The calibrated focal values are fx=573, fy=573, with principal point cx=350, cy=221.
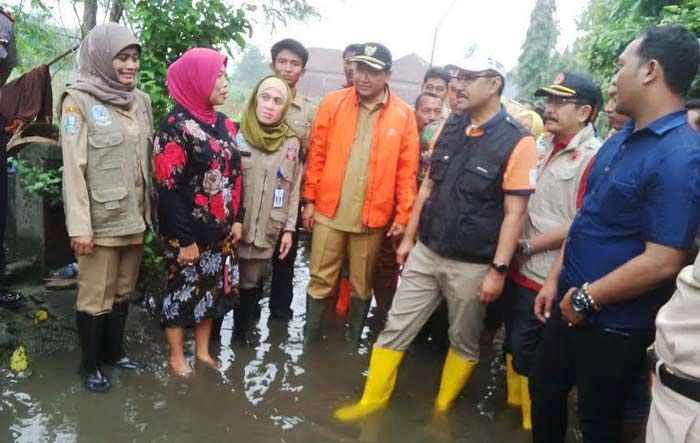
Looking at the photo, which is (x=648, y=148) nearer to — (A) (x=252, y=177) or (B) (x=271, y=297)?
(A) (x=252, y=177)

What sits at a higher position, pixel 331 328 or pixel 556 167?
pixel 556 167

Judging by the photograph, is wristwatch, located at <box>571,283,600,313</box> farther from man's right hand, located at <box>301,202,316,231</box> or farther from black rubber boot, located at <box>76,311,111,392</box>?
black rubber boot, located at <box>76,311,111,392</box>

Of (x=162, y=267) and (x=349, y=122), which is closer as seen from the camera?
(x=349, y=122)

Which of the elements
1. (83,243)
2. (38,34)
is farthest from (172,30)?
(38,34)

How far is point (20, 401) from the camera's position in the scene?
2994 mm

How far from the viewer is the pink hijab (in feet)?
10.5

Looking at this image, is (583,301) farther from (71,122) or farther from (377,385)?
(71,122)

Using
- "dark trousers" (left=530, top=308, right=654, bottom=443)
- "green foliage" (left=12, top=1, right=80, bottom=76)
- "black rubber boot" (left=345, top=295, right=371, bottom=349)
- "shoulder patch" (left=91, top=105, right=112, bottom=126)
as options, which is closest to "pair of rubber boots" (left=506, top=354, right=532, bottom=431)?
"dark trousers" (left=530, top=308, right=654, bottom=443)

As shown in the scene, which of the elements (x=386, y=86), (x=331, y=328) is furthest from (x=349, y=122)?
(x=331, y=328)

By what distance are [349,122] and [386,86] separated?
Answer: 34 centimetres

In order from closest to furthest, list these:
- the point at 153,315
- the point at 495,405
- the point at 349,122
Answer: the point at 495,405 → the point at 349,122 → the point at 153,315

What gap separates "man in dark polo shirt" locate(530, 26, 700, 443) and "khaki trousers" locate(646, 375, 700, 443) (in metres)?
0.49

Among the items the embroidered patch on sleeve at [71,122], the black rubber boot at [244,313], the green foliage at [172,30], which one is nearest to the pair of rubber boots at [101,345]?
the black rubber boot at [244,313]

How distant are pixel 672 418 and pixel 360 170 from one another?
2.47m
